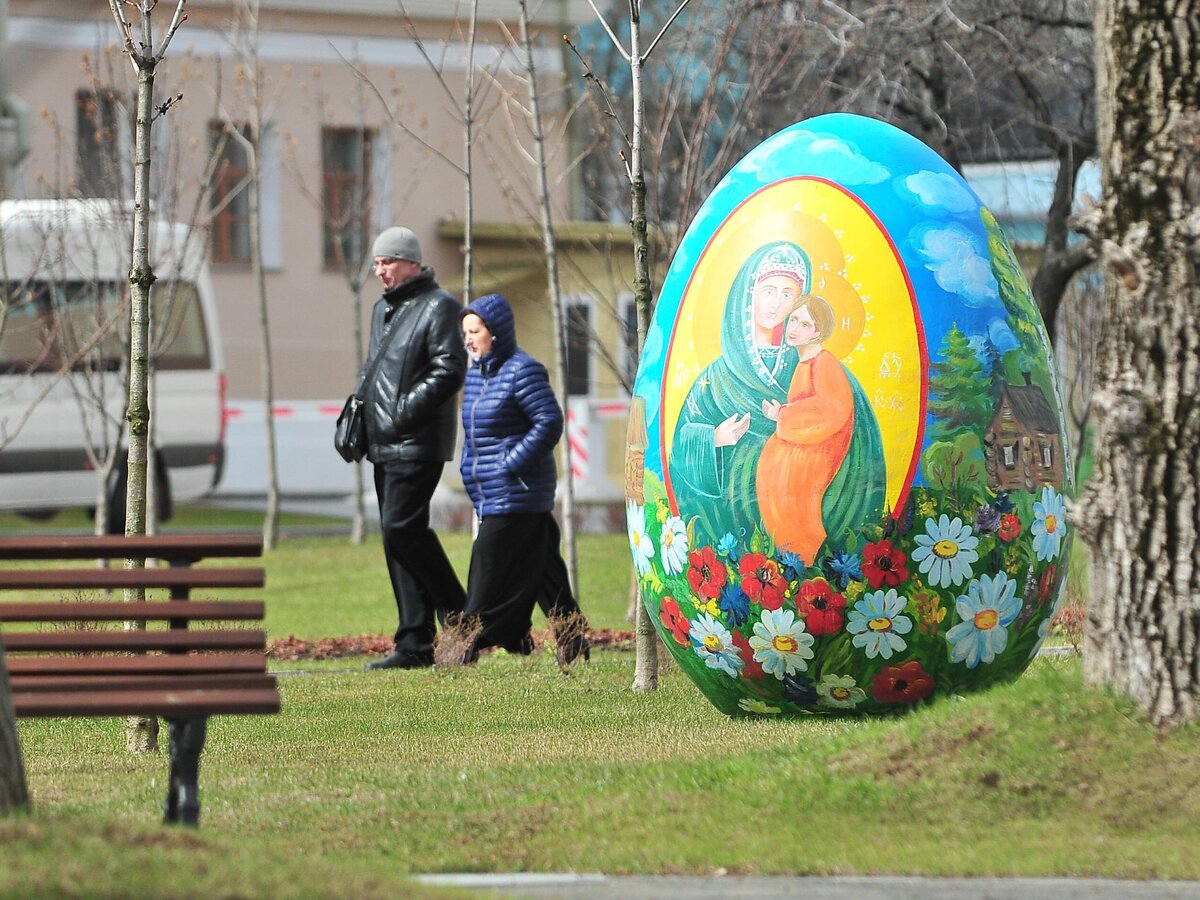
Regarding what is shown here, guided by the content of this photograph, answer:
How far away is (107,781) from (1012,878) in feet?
10.3

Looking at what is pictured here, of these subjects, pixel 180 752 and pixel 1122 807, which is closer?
pixel 180 752

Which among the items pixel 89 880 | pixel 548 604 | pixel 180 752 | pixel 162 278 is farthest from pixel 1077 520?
pixel 162 278

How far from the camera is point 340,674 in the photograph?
10391mm

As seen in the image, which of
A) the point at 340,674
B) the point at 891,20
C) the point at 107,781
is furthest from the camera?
the point at 891,20

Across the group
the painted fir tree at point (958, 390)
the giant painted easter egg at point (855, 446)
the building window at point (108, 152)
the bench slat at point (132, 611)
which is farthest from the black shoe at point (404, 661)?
the building window at point (108, 152)

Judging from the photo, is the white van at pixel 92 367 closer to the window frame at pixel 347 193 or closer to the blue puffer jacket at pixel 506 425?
the window frame at pixel 347 193

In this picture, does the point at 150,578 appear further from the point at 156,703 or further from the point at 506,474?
the point at 506,474

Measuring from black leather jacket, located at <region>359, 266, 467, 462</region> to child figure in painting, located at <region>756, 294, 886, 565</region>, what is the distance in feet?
10.8

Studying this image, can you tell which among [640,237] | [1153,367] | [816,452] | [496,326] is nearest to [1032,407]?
[816,452]

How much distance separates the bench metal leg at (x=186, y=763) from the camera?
5.38m

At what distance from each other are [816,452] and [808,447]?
0.04m

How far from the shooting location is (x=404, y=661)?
10539 mm

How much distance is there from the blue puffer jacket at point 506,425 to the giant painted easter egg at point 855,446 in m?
2.33

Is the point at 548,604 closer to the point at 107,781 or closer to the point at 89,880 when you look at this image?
the point at 107,781
